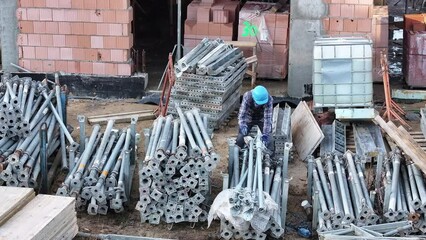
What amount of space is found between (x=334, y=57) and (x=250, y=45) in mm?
2623

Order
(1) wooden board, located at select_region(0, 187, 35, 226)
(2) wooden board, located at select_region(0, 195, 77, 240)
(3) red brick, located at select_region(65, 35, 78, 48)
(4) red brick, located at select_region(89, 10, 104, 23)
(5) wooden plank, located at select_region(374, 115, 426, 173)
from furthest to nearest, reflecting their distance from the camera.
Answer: (3) red brick, located at select_region(65, 35, 78, 48) → (4) red brick, located at select_region(89, 10, 104, 23) → (5) wooden plank, located at select_region(374, 115, 426, 173) → (1) wooden board, located at select_region(0, 187, 35, 226) → (2) wooden board, located at select_region(0, 195, 77, 240)

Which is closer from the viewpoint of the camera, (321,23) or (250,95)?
(250,95)

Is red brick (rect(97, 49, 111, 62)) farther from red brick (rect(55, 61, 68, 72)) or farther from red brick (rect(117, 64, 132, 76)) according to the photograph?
red brick (rect(55, 61, 68, 72))

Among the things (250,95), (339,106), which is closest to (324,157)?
(250,95)

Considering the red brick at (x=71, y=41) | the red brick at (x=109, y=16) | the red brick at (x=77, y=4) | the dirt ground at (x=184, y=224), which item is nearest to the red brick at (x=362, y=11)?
the dirt ground at (x=184, y=224)

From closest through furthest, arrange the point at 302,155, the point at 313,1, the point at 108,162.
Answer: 1. the point at 108,162
2. the point at 302,155
3. the point at 313,1

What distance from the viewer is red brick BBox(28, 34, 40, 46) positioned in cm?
1539

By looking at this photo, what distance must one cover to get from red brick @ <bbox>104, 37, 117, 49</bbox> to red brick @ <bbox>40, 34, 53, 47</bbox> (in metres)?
1.24

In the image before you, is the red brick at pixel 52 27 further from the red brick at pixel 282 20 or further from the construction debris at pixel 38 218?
the construction debris at pixel 38 218

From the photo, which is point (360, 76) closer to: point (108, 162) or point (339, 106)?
point (339, 106)

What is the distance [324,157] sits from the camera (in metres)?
11.0

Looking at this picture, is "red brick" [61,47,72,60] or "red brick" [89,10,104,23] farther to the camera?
"red brick" [61,47,72,60]

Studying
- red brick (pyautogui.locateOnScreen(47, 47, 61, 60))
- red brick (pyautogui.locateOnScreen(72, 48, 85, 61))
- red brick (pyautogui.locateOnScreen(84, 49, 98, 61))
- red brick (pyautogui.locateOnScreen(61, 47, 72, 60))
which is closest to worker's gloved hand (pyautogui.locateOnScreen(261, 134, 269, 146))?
red brick (pyautogui.locateOnScreen(84, 49, 98, 61))

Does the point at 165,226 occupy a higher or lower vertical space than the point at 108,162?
lower
